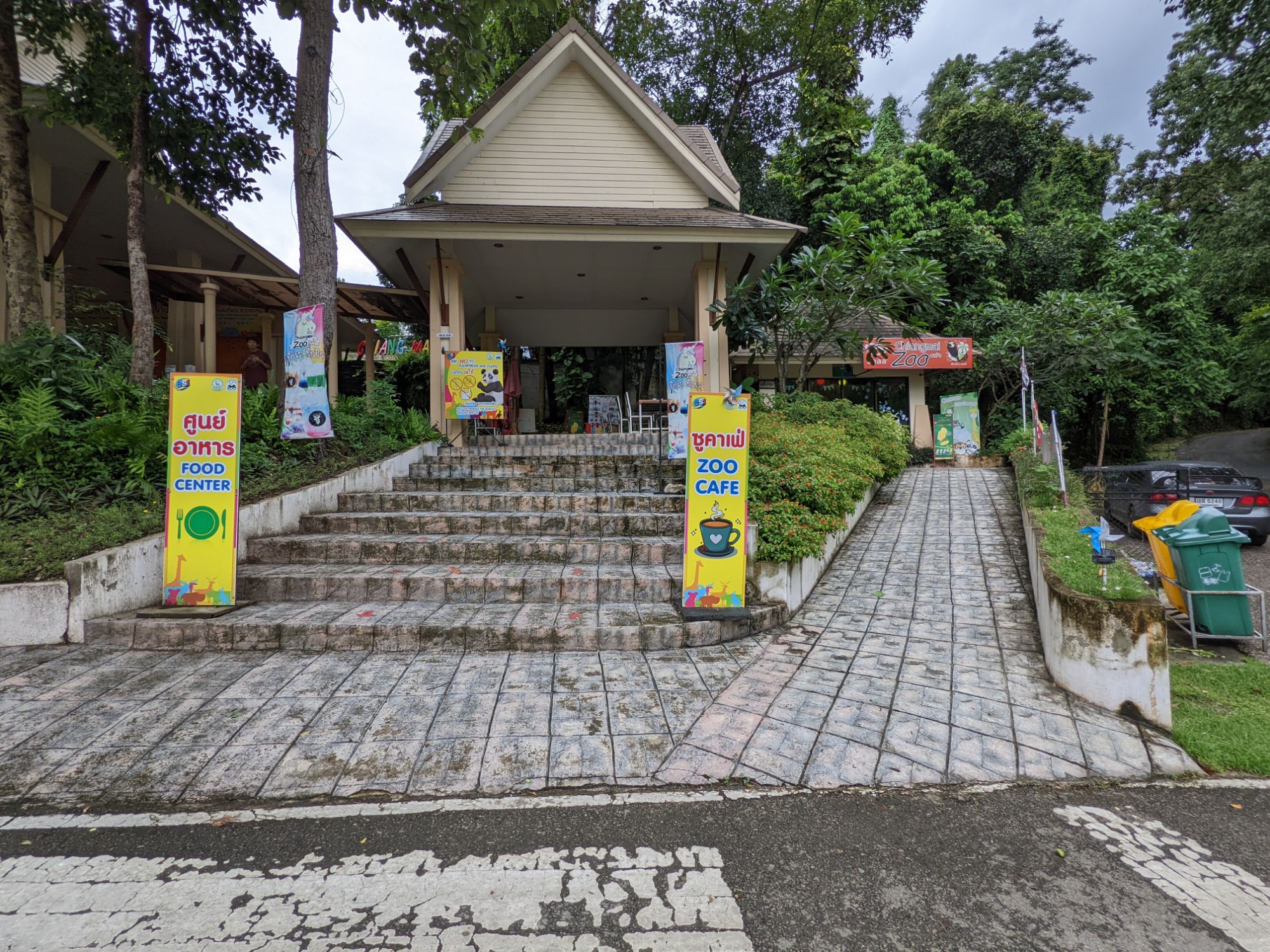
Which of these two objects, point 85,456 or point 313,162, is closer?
point 85,456

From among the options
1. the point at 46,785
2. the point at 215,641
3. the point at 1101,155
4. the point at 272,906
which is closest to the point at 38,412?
the point at 215,641

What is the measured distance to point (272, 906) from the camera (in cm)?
203

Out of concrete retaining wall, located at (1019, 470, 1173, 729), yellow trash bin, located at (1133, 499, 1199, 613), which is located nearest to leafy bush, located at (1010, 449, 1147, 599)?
concrete retaining wall, located at (1019, 470, 1173, 729)

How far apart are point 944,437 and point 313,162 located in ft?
46.7

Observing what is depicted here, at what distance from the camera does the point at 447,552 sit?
18.1ft

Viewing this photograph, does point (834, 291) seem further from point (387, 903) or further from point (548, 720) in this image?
point (387, 903)

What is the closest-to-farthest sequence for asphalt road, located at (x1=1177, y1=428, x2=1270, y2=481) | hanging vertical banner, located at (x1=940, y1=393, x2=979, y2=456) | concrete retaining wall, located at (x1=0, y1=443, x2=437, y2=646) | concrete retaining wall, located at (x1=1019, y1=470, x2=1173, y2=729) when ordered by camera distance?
concrete retaining wall, located at (x1=1019, y1=470, x2=1173, y2=729), concrete retaining wall, located at (x1=0, y1=443, x2=437, y2=646), hanging vertical banner, located at (x1=940, y1=393, x2=979, y2=456), asphalt road, located at (x1=1177, y1=428, x2=1270, y2=481)

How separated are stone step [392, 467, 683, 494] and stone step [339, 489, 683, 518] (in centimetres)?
38

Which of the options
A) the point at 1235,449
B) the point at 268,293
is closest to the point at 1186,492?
the point at 268,293

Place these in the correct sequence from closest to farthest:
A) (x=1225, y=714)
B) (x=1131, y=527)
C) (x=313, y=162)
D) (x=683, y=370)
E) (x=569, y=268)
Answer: (x=1225, y=714) → (x=313, y=162) → (x=683, y=370) → (x=1131, y=527) → (x=569, y=268)

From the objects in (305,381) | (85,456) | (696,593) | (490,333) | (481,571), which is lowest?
(696,593)

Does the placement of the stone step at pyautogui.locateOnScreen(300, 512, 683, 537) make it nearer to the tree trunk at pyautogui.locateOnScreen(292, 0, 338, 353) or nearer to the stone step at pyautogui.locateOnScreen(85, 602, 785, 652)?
the stone step at pyautogui.locateOnScreen(85, 602, 785, 652)

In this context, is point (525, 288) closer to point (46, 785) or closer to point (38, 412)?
point (38, 412)

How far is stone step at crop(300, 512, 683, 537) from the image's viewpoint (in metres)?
6.07
